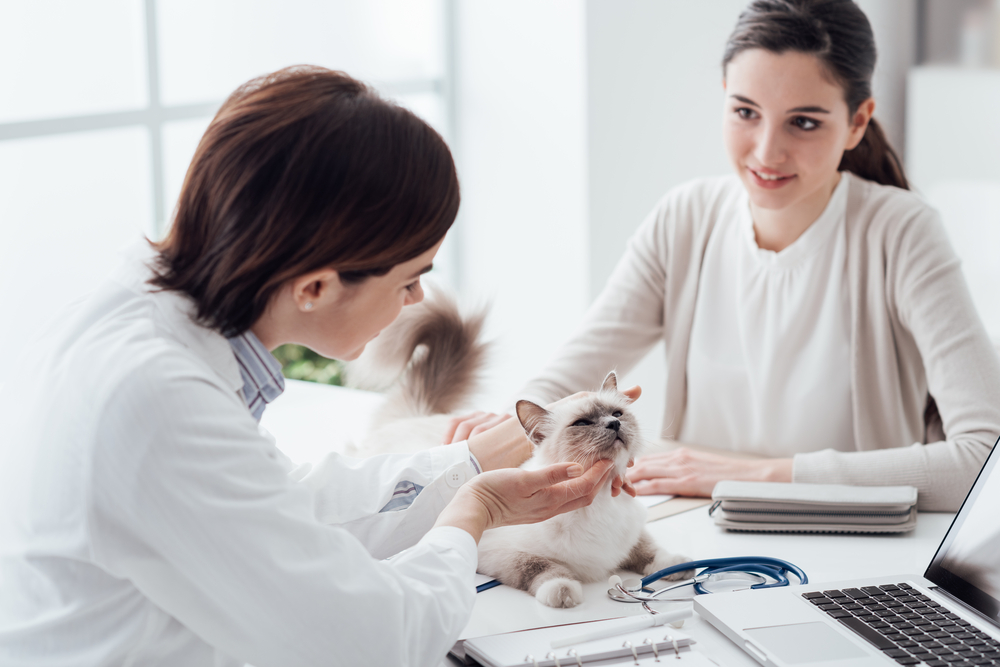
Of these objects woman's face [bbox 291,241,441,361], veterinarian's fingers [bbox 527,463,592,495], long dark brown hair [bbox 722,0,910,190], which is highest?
long dark brown hair [bbox 722,0,910,190]

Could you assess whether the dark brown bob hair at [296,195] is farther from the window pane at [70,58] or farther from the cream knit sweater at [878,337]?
the window pane at [70,58]

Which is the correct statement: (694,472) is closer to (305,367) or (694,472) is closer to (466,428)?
(466,428)

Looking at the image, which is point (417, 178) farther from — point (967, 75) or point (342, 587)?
point (967, 75)

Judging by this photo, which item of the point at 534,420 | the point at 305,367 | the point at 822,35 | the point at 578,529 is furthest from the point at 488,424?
the point at 305,367

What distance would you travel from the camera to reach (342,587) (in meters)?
0.80

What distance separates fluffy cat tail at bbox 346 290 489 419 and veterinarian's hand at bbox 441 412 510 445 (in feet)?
1.04

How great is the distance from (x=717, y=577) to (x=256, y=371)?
0.70 metres

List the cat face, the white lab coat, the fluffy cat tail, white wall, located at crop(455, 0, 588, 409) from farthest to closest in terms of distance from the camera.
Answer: white wall, located at crop(455, 0, 588, 409), the fluffy cat tail, the cat face, the white lab coat

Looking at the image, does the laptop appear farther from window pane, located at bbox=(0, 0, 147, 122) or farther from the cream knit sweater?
window pane, located at bbox=(0, 0, 147, 122)

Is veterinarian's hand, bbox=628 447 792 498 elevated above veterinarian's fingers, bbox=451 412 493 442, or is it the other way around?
veterinarian's fingers, bbox=451 412 493 442

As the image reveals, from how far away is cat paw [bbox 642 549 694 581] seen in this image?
1.20 m

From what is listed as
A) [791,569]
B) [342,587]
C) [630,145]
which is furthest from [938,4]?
[342,587]

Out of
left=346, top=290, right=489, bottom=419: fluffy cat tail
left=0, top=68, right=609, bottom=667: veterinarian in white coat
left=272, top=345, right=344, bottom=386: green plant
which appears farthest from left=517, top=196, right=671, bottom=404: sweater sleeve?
left=272, top=345, right=344, bottom=386: green plant

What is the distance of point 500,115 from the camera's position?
3.62 m
